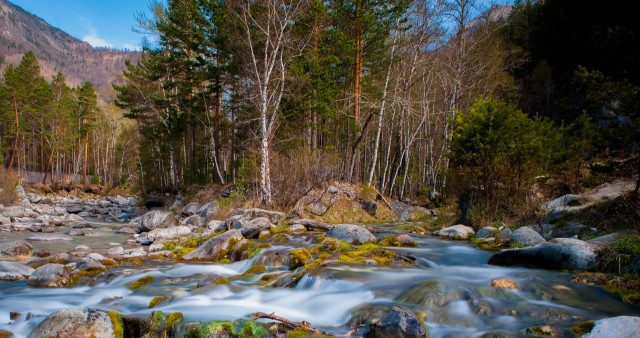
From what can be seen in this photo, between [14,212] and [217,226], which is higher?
[217,226]

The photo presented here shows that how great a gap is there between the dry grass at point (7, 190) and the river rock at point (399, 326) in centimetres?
2479

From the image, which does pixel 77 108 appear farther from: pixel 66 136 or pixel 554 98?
pixel 554 98

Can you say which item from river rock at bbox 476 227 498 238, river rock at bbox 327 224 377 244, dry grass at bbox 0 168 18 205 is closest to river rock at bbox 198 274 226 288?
river rock at bbox 327 224 377 244

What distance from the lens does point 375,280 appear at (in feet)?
17.0

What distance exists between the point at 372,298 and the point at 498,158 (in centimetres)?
577

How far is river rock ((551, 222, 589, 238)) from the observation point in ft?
23.0

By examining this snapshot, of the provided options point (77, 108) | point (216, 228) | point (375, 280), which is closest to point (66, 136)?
point (77, 108)

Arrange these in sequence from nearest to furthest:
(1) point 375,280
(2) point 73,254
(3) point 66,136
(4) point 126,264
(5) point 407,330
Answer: (5) point 407,330
(1) point 375,280
(4) point 126,264
(2) point 73,254
(3) point 66,136

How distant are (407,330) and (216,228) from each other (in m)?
9.36

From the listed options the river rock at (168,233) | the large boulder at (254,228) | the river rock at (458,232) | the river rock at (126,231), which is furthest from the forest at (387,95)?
the river rock at (126,231)

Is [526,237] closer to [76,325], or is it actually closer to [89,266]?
[76,325]

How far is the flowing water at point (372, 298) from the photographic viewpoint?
3.96 meters

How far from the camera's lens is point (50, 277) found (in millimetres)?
5863

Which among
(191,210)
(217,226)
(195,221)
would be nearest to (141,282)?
(217,226)
